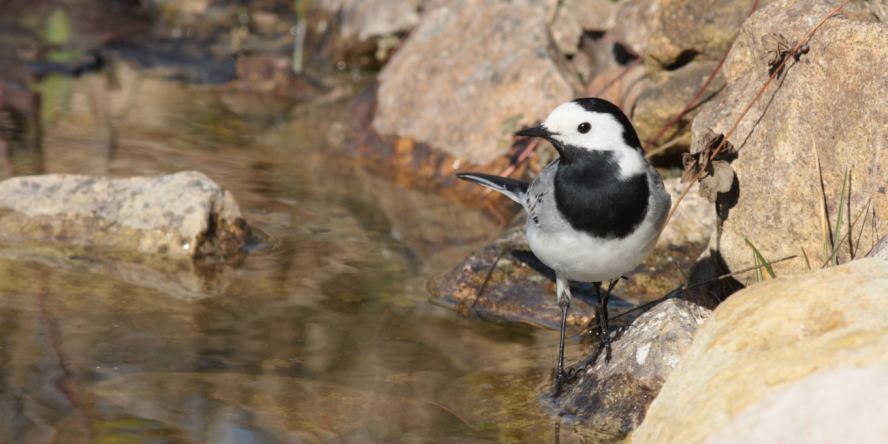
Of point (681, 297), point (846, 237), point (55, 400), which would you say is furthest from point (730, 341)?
point (55, 400)

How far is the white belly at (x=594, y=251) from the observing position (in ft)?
12.7

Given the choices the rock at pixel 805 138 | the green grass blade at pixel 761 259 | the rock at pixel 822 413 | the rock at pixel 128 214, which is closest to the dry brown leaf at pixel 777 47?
the rock at pixel 805 138

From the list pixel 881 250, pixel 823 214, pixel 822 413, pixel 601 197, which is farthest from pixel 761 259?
pixel 822 413

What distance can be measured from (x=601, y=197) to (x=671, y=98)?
2695 millimetres

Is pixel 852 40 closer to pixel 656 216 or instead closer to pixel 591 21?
pixel 656 216

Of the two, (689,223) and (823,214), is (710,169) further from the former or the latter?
(689,223)

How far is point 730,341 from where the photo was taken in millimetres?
2777

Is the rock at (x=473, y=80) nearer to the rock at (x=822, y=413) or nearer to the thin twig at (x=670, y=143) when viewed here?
the thin twig at (x=670, y=143)

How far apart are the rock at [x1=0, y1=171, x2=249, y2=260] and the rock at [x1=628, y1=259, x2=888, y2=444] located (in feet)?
12.1

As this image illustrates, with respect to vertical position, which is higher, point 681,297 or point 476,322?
point 681,297

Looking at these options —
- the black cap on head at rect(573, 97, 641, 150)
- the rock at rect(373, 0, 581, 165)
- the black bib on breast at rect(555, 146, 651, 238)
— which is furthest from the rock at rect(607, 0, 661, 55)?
the black bib on breast at rect(555, 146, 651, 238)

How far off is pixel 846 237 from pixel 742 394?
1845 millimetres

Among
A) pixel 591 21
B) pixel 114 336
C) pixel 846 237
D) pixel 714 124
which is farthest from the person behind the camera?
pixel 591 21

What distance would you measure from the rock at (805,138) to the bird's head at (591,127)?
749mm
